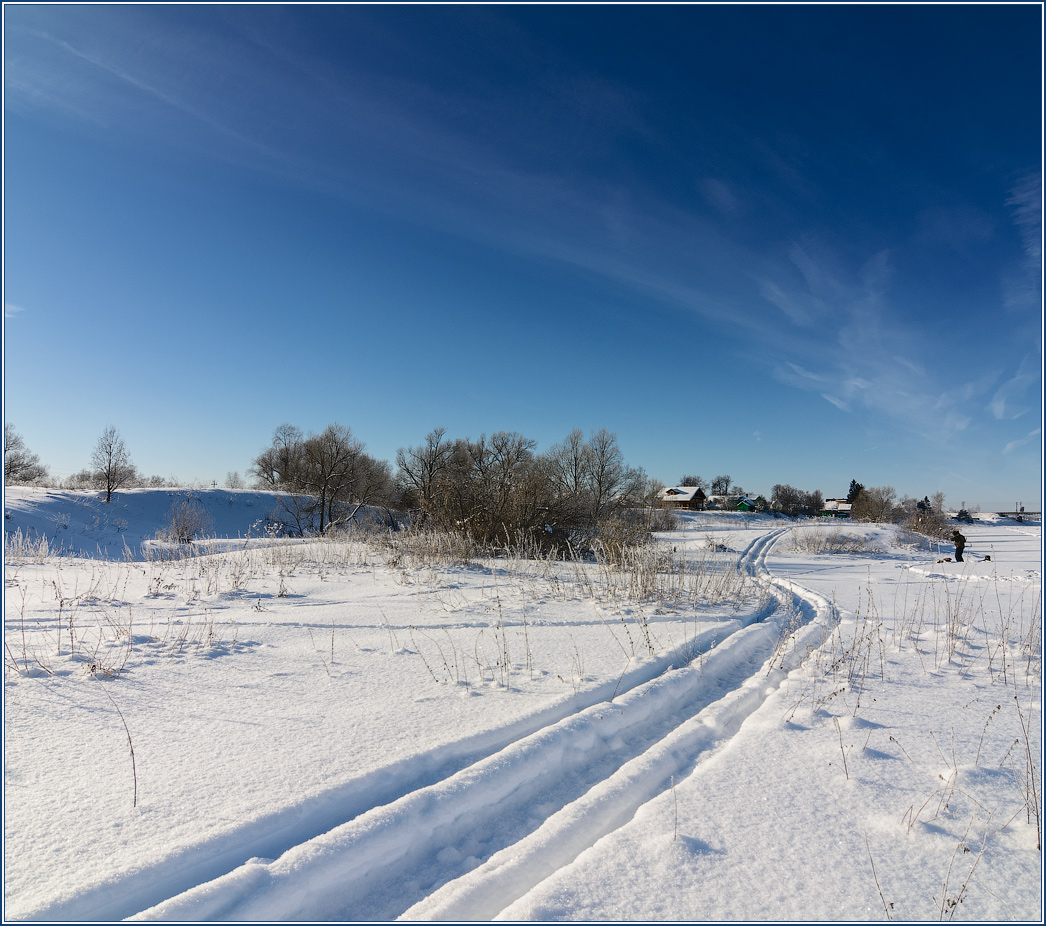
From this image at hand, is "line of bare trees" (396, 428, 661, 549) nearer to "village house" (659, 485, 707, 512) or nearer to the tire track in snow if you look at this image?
the tire track in snow

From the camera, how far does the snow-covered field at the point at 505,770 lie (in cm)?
198

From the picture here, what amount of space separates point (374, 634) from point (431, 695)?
1.82m

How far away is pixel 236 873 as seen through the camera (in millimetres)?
1975

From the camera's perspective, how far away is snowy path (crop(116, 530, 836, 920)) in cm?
195

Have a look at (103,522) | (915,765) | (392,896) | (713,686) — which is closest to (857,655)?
(713,686)

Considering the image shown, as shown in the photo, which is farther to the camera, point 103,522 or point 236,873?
point 103,522

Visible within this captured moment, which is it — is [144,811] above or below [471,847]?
above

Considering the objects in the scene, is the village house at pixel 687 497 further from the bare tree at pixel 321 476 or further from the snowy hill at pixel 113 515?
the snowy hill at pixel 113 515

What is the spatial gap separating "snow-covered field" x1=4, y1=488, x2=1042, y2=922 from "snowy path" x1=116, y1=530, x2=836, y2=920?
0.01 metres

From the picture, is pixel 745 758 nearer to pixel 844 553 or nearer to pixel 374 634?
pixel 374 634

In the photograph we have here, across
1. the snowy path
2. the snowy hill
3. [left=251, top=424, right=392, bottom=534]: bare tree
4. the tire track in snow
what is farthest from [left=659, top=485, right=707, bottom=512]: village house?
the snowy path

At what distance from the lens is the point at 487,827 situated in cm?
250

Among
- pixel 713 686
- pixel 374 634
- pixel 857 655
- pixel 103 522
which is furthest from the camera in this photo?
pixel 103 522

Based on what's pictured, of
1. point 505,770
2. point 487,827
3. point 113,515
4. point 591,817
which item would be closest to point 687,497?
point 113,515
